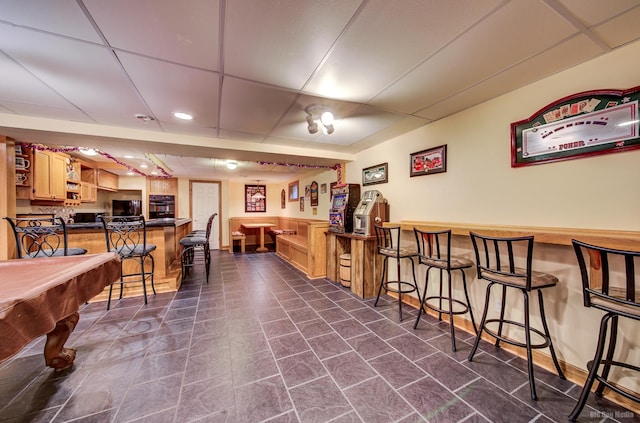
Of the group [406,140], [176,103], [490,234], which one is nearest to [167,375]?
[176,103]

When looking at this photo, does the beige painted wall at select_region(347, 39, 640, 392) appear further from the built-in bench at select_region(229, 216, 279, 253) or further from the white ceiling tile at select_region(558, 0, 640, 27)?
the built-in bench at select_region(229, 216, 279, 253)

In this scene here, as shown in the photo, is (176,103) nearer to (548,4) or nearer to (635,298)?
(548,4)

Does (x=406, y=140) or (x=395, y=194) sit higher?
(x=406, y=140)

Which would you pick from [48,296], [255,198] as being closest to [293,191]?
[255,198]

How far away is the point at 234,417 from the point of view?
56.1 inches

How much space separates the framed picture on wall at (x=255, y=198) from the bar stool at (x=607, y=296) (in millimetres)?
7866

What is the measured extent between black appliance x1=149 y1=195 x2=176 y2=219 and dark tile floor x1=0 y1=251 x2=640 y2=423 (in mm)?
4591

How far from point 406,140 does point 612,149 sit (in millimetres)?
1975

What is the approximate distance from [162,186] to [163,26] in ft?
22.5

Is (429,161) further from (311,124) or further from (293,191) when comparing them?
(293,191)

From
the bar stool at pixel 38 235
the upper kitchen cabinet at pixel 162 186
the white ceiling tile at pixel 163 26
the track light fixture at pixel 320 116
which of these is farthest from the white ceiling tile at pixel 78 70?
the upper kitchen cabinet at pixel 162 186

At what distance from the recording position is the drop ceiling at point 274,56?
130 cm

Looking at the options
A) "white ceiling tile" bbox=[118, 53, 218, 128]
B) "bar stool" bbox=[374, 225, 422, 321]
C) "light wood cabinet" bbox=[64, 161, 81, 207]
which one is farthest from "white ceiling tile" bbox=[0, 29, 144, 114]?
"light wood cabinet" bbox=[64, 161, 81, 207]

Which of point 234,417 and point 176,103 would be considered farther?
point 176,103
